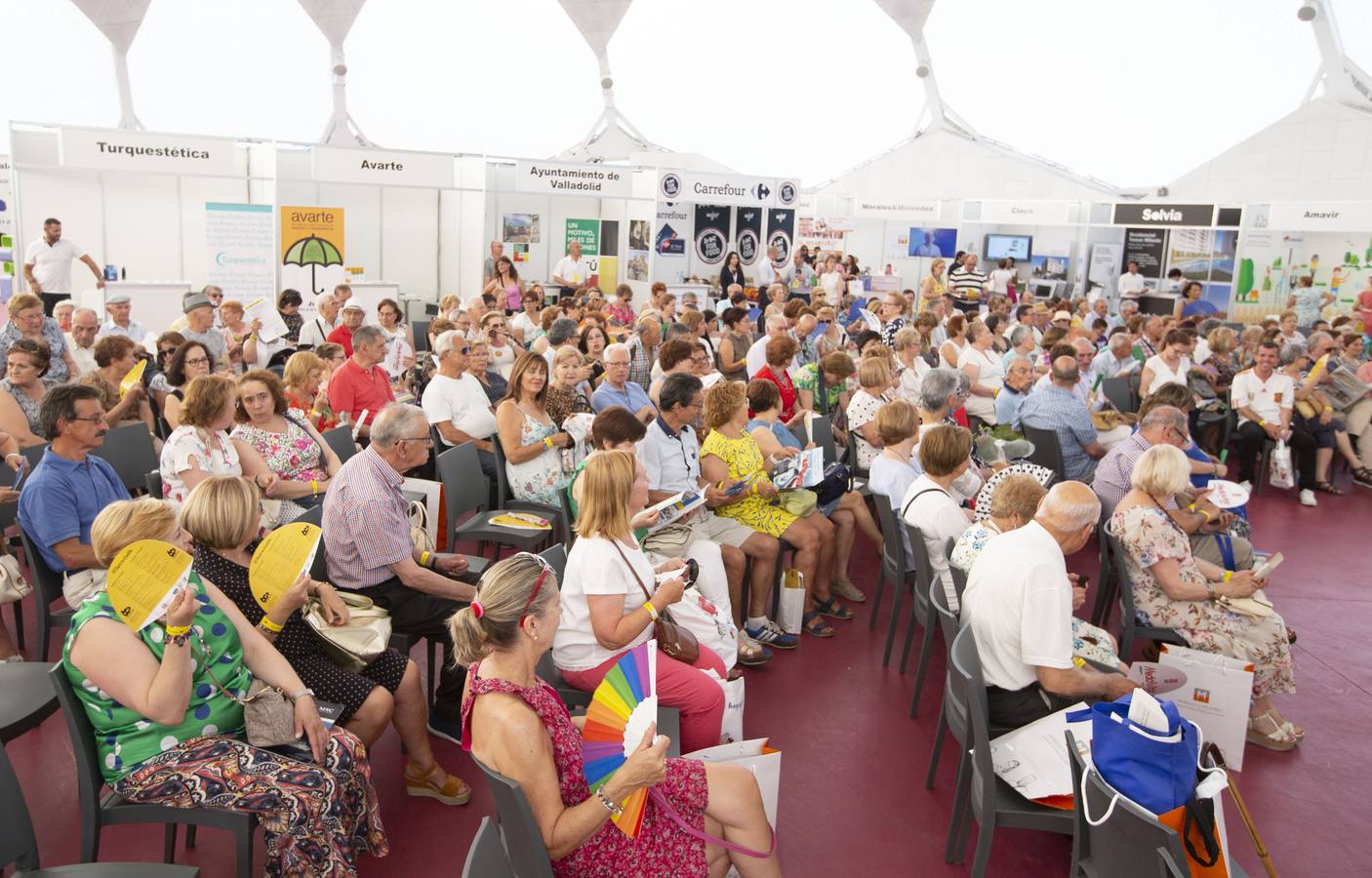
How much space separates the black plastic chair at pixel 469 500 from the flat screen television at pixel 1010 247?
16.7m

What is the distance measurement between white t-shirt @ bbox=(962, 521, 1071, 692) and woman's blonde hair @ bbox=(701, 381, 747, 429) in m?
1.80

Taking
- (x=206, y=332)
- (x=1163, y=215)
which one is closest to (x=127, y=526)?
(x=206, y=332)

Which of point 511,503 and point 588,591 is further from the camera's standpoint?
point 511,503

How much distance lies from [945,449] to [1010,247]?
55.6ft

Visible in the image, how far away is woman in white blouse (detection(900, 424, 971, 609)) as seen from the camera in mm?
4293

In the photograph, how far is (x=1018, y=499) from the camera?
143 inches

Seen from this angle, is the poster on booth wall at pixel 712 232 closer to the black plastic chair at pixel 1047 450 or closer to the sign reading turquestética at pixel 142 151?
the sign reading turquestética at pixel 142 151

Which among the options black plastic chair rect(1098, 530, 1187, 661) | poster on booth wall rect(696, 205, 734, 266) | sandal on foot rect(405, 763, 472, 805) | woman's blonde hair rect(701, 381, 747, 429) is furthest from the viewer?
poster on booth wall rect(696, 205, 734, 266)

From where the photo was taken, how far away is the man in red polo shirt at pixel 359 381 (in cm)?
607

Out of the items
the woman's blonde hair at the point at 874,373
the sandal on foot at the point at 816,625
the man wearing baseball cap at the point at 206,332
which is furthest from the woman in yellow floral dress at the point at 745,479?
the man wearing baseball cap at the point at 206,332

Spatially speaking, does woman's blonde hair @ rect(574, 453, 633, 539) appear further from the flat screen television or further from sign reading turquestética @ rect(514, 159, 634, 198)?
the flat screen television

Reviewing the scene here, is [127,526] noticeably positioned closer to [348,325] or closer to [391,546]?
[391,546]

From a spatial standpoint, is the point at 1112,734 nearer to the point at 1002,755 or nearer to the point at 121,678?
the point at 1002,755

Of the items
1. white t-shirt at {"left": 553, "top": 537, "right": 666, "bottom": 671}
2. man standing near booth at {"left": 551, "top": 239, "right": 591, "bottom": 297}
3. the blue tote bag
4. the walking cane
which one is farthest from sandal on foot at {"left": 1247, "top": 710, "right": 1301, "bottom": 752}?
man standing near booth at {"left": 551, "top": 239, "right": 591, "bottom": 297}
